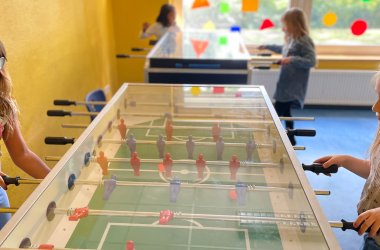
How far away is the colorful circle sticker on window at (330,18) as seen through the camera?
4.18 metres

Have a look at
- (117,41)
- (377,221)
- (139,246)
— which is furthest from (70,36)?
(377,221)

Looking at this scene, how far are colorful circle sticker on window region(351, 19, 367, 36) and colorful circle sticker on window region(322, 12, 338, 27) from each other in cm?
23

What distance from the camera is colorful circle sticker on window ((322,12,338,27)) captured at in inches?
165

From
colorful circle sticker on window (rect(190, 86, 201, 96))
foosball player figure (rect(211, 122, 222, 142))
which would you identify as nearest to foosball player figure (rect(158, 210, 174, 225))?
foosball player figure (rect(211, 122, 222, 142))

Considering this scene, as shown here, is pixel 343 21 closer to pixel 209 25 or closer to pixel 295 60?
pixel 209 25

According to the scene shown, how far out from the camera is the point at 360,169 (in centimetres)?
141

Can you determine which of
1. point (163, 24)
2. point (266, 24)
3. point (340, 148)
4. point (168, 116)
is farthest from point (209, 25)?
point (168, 116)

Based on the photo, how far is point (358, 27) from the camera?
4234 mm

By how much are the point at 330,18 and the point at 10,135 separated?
3866 millimetres

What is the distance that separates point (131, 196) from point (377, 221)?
87cm

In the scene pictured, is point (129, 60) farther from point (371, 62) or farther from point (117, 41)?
point (371, 62)

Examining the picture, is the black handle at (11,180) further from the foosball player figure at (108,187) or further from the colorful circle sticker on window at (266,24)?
the colorful circle sticker on window at (266,24)

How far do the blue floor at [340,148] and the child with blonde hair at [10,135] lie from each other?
1515 millimetres

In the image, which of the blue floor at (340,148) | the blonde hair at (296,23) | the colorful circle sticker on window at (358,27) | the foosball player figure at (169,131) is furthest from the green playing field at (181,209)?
the colorful circle sticker on window at (358,27)
